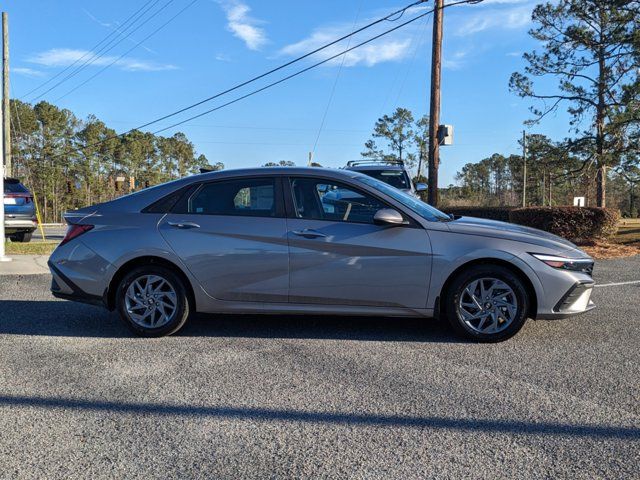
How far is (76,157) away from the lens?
6606cm

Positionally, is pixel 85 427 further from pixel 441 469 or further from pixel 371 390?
pixel 441 469

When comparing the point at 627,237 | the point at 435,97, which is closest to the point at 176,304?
the point at 435,97

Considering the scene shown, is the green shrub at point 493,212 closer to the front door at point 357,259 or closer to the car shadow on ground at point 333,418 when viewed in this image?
the front door at point 357,259

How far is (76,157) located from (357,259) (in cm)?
6867

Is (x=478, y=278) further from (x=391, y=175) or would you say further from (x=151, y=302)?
(x=391, y=175)

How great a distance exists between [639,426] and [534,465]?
872mm

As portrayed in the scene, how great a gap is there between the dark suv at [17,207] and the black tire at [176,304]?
10.3 m

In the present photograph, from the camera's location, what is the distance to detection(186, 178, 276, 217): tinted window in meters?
5.18

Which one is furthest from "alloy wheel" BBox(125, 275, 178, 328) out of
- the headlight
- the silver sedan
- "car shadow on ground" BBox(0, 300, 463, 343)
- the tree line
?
the tree line

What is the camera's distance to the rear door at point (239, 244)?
501 cm

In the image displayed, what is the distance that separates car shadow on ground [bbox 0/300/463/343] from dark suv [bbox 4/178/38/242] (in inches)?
335

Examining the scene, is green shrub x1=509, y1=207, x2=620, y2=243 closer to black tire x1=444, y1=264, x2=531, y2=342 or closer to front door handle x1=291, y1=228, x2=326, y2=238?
black tire x1=444, y1=264, x2=531, y2=342

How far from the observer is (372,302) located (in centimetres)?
493

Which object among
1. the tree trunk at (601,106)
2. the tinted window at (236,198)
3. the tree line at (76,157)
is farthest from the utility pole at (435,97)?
the tree line at (76,157)
